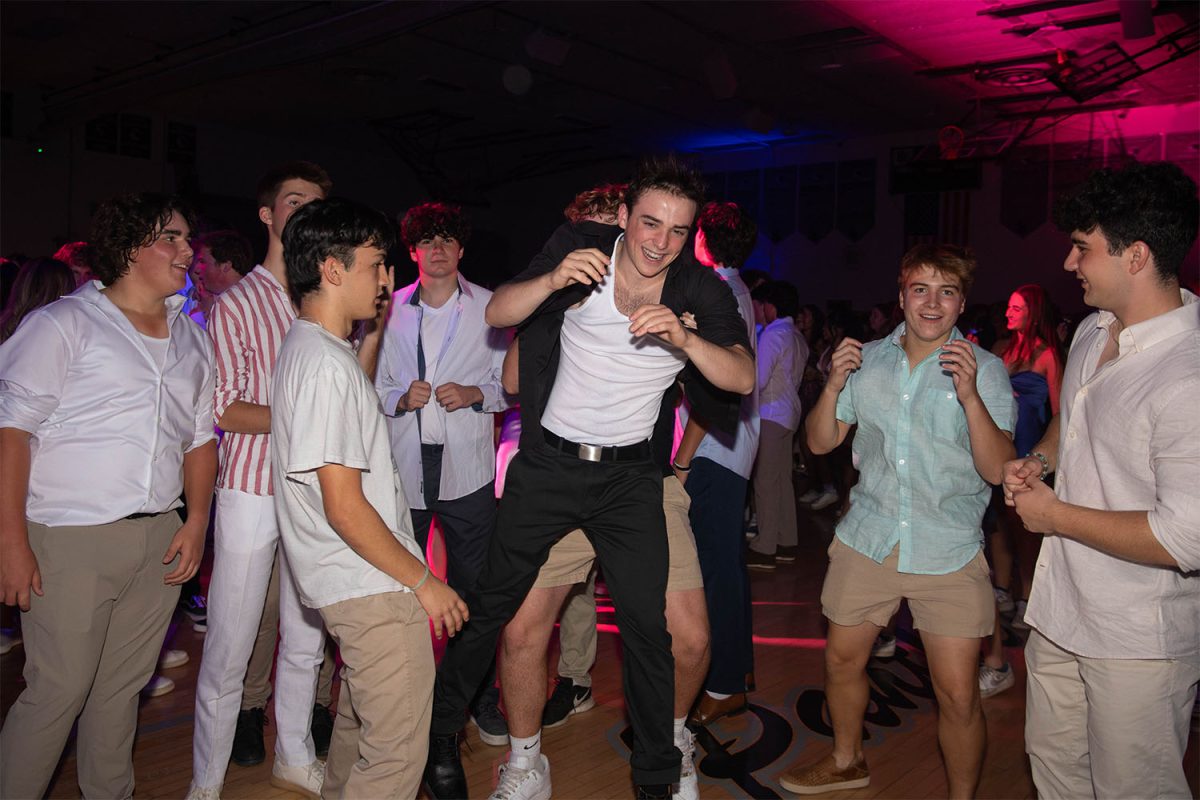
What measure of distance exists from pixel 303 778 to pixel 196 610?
86.6 inches

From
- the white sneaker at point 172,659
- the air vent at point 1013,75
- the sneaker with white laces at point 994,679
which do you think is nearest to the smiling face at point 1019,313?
the sneaker with white laces at point 994,679

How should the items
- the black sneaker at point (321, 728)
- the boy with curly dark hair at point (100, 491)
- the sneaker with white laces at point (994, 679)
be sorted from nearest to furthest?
the boy with curly dark hair at point (100, 491) → the black sneaker at point (321, 728) → the sneaker with white laces at point (994, 679)

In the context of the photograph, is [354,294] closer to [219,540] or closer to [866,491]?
[219,540]

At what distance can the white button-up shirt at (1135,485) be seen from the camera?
1933mm

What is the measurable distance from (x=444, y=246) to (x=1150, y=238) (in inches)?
96.8

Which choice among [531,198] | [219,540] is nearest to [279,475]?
[219,540]

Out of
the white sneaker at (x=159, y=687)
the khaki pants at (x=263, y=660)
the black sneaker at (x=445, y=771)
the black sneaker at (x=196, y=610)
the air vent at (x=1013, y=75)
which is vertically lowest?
the white sneaker at (x=159, y=687)

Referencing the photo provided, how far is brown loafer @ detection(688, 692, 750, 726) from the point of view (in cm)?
357

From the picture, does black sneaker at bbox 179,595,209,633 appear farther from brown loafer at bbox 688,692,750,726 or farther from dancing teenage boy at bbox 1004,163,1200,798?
dancing teenage boy at bbox 1004,163,1200,798

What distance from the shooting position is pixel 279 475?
2.16 m

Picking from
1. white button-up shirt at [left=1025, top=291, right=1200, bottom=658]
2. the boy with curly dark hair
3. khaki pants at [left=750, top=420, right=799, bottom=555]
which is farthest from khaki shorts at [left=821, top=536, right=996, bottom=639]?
khaki pants at [left=750, top=420, right=799, bottom=555]

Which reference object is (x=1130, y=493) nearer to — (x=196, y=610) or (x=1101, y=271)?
(x=1101, y=271)

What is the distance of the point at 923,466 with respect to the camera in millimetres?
2828

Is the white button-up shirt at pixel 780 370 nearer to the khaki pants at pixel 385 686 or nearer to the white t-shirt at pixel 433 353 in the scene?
the white t-shirt at pixel 433 353
